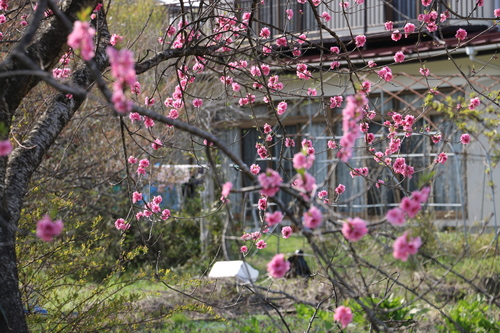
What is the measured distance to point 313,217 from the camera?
5.54ft

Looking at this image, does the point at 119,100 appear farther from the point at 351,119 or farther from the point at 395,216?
the point at 395,216

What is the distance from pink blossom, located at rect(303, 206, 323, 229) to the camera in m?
1.68

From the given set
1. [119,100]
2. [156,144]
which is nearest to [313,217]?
[119,100]

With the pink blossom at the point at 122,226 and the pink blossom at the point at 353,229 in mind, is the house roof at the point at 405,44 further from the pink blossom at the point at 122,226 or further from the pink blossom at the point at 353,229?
the pink blossom at the point at 353,229

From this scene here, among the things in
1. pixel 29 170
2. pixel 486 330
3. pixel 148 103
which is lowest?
pixel 486 330

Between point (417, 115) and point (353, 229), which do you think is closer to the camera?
point (353, 229)

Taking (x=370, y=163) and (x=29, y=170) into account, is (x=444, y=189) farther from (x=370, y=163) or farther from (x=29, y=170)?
(x=29, y=170)

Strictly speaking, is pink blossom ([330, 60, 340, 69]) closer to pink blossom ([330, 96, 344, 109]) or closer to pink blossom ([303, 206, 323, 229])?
pink blossom ([330, 96, 344, 109])

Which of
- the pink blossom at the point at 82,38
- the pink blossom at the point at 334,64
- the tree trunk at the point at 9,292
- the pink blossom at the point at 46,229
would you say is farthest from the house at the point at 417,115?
the pink blossom at the point at 82,38

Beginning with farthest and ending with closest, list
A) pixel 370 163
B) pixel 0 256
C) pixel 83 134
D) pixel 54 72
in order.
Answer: pixel 370 163 < pixel 83 134 < pixel 54 72 < pixel 0 256

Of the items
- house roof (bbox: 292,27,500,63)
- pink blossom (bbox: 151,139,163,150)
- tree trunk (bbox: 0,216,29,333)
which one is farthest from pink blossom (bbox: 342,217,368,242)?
house roof (bbox: 292,27,500,63)

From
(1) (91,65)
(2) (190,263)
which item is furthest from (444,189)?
(1) (91,65)

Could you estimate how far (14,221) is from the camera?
2.73 metres

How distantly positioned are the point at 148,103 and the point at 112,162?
3.14 meters
